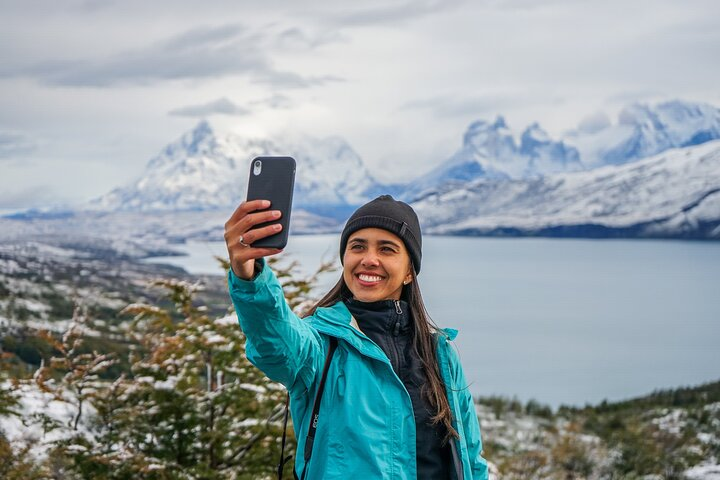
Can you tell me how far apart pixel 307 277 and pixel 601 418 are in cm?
1688

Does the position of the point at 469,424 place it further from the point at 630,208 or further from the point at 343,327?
the point at 630,208

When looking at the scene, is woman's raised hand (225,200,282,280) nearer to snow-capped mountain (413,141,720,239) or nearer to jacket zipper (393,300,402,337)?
jacket zipper (393,300,402,337)

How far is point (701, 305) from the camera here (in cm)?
6281

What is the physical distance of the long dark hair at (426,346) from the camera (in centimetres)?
195

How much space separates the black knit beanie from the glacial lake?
449 centimetres

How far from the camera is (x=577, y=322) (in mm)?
52906

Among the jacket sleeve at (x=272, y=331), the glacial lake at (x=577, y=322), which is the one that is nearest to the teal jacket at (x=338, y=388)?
the jacket sleeve at (x=272, y=331)

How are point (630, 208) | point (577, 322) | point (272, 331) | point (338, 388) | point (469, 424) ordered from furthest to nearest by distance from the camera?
1. point (630, 208)
2. point (577, 322)
3. point (469, 424)
4. point (338, 388)
5. point (272, 331)

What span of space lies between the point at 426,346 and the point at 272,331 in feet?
1.83

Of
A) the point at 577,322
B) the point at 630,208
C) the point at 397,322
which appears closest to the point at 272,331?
the point at 397,322

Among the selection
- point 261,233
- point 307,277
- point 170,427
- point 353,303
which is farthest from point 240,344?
point 261,233

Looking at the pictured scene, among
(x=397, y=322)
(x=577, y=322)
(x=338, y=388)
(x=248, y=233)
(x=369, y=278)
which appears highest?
(x=248, y=233)

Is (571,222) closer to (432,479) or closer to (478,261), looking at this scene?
(478,261)

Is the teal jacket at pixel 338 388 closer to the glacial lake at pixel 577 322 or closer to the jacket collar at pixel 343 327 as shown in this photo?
the jacket collar at pixel 343 327
